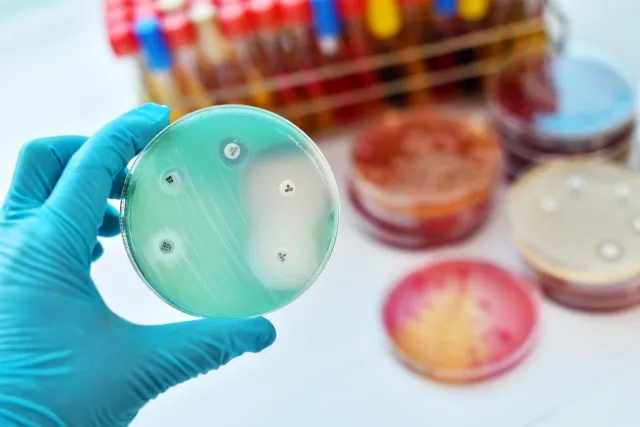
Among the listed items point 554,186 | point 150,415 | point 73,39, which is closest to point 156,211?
point 150,415

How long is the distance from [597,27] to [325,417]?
878mm

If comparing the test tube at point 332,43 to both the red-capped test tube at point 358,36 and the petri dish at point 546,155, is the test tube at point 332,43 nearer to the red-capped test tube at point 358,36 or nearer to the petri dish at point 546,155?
the red-capped test tube at point 358,36

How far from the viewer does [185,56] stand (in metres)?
1.25

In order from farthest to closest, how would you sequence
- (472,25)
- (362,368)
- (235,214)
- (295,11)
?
(472,25) → (295,11) → (362,368) → (235,214)

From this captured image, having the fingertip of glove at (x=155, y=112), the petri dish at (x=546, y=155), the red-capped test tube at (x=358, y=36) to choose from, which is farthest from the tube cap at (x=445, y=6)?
the fingertip of glove at (x=155, y=112)

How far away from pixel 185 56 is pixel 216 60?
5cm

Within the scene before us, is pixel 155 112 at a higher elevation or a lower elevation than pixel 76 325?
higher

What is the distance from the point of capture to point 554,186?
1208mm

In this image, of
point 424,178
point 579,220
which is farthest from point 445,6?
point 579,220

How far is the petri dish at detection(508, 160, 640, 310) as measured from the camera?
43.5 inches

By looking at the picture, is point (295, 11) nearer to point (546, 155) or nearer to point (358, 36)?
point (358, 36)

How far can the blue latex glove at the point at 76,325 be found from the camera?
82 cm

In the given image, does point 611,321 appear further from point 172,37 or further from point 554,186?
point 172,37

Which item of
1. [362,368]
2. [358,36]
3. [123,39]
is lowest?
[362,368]
